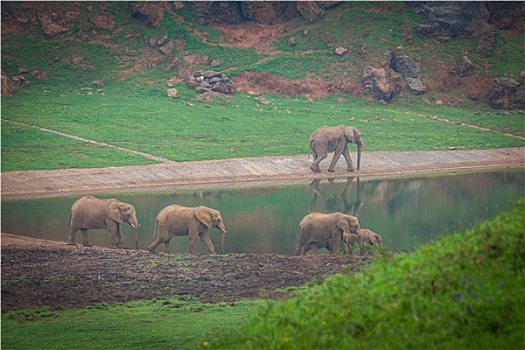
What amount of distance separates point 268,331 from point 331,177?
30.8 m

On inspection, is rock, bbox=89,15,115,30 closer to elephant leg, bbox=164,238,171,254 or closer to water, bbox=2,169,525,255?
water, bbox=2,169,525,255

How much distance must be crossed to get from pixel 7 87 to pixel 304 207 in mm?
24216

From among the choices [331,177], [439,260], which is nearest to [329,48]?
[331,177]

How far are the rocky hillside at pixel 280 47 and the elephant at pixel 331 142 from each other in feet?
44.0

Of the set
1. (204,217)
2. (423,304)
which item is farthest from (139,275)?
(423,304)

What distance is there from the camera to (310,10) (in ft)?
220

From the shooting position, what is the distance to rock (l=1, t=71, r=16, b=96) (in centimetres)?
5341

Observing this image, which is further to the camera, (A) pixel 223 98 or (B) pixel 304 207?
(A) pixel 223 98

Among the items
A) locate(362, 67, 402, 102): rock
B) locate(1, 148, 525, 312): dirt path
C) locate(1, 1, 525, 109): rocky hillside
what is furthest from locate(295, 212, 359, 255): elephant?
locate(362, 67, 402, 102): rock

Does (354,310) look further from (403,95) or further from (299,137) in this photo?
(403,95)

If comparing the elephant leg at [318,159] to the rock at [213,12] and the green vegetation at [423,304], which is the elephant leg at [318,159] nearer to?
the rock at [213,12]

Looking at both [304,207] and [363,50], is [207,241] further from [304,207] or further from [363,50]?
[363,50]

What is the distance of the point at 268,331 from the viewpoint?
39.9 feet

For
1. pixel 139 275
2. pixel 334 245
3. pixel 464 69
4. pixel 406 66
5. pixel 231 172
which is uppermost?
pixel 406 66
